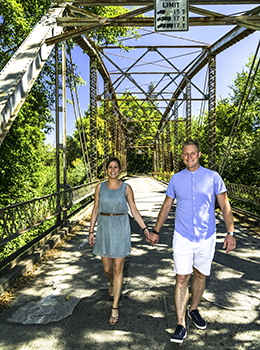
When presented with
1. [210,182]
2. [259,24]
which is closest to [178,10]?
[259,24]

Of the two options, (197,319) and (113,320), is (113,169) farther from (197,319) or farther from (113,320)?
(197,319)

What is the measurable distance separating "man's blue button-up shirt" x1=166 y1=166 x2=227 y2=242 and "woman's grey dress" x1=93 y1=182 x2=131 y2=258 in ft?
2.11

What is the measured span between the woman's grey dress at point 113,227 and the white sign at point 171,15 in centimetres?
464

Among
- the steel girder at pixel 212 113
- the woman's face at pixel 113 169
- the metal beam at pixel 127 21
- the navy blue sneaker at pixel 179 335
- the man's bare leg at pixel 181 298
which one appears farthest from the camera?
the steel girder at pixel 212 113

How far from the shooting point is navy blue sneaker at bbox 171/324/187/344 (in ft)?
8.86

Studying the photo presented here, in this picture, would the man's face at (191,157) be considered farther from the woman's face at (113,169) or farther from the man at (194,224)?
the woman's face at (113,169)

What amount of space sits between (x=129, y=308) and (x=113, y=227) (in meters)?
1.05

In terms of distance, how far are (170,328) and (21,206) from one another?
122 inches

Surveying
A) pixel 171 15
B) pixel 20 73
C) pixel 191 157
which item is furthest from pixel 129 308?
pixel 171 15

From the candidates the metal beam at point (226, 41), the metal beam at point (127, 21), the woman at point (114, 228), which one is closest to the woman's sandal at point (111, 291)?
the woman at point (114, 228)

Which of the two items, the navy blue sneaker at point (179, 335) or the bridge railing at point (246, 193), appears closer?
the navy blue sneaker at point (179, 335)

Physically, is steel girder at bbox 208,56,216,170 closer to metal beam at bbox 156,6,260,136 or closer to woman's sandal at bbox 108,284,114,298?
metal beam at bbox 156,6,260,136

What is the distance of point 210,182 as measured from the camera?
9.50 feet

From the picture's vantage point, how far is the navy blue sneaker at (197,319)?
298 cm
